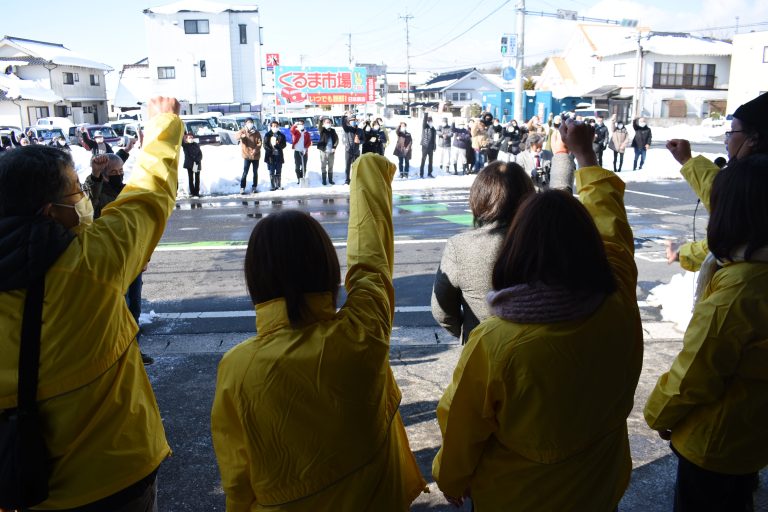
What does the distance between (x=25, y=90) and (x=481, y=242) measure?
51925mm

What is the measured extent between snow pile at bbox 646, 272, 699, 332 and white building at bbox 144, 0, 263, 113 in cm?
4641

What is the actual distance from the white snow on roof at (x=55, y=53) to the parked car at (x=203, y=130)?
2561 cm

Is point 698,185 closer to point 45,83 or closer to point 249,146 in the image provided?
point 249,146

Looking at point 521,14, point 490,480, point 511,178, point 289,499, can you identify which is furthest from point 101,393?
point 521,14

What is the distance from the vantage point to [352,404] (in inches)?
71.3

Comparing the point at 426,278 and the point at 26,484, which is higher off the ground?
the point at 26,484

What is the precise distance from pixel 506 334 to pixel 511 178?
1325mm

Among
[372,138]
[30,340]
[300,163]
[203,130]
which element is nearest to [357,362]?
[30,340]

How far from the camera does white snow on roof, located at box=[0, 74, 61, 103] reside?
4412 cm

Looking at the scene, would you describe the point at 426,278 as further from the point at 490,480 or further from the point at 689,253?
the point at 490,480

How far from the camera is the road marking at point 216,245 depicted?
10055mm

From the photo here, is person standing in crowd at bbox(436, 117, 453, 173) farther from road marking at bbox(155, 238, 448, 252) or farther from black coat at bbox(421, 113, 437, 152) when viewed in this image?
road marking at bbox(155, 238, 448, 252)

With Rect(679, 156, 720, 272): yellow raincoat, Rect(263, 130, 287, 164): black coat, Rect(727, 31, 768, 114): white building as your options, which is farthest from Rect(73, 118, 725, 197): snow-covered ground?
Rect(727, 31, 768, 114): white building

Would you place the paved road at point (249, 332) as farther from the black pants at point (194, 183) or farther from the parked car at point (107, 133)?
the parked car at point (107, 133)
